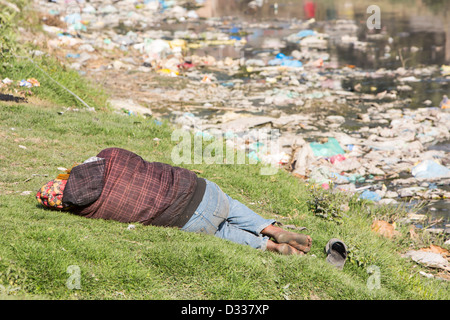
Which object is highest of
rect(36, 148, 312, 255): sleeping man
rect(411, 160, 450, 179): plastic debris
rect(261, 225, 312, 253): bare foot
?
rect(36, 148, 312, 255): sleeping man

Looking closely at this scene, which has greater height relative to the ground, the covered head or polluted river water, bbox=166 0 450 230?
polluted river water, bbox=166 0 450 230

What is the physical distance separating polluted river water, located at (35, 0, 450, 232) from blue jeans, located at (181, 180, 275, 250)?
2696 mm

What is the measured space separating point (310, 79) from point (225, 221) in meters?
8.56

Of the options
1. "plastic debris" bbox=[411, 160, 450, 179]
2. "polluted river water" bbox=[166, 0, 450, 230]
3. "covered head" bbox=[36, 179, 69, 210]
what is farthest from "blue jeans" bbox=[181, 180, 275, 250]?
"plastic debris" bbox=[411, 160, 450, 179]

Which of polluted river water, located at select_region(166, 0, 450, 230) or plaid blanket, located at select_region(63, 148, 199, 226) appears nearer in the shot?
plaid blanket, located at select_region(63, 148, 199, 226)

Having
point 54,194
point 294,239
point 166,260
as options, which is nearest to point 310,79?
point 294,239

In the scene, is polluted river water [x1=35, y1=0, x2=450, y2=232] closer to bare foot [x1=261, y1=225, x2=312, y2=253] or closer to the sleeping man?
bare foot [x1=261, y1=225, x2=312, y2=253]

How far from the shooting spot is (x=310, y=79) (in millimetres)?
11820

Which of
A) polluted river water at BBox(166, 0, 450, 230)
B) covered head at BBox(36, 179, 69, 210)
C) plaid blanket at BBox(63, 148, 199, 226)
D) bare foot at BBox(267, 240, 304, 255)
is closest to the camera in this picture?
plaid blanket at BBox(63, 148, 199, 226)

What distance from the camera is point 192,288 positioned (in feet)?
10.1

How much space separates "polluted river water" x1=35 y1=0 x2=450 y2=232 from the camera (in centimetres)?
724

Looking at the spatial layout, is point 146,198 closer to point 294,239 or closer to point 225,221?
point 225,221

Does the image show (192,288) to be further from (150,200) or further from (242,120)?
(242,120)
